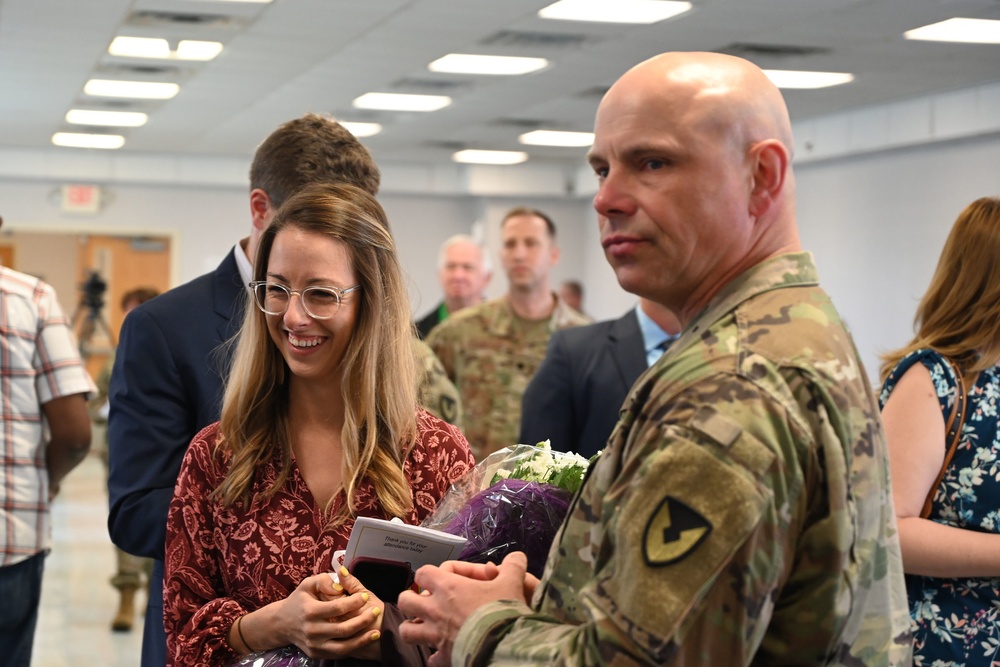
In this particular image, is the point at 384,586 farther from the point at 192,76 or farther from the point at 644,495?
the point at 192,76

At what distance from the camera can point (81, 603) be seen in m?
7.34

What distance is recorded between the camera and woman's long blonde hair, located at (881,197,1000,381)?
2.56m

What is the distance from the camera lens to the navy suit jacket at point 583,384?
350 centimetres

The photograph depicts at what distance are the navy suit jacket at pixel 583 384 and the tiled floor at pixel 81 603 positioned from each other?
3.33 metres

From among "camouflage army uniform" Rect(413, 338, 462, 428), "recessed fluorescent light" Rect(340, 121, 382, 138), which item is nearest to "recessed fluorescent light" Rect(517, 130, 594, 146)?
"recessed fluorescent light" Rect(340, 121, 382, 138)

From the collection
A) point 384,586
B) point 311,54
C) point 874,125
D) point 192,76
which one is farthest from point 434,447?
point 874,125

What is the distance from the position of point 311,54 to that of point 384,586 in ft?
24.6

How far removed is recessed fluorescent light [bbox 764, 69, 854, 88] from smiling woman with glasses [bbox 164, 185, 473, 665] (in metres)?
7.51

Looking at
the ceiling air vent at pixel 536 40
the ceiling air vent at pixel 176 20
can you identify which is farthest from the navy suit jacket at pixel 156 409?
the ceiling air vent at pixel 536 40

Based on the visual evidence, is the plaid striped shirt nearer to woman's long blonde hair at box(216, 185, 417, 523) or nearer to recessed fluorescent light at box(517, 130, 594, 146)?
woman's long blonde hair at box(216, 185, 417, 523)

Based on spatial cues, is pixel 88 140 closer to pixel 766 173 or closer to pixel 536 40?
pixel 536 40

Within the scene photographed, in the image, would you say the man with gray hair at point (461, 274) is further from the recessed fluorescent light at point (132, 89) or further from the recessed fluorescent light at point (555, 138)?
the recessed fluorescent light at point (555, 138)

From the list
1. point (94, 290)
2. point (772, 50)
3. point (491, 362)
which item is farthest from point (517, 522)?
point (94, 290)

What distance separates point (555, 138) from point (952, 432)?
11.2m
